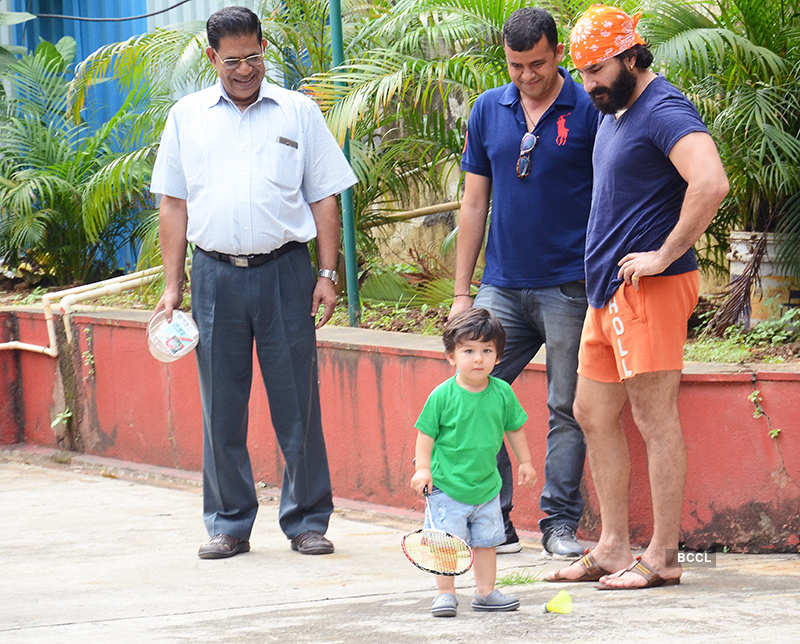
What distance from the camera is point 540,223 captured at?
189 inches

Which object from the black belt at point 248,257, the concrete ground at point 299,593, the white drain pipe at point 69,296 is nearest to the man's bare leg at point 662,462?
the concrete ground at point 299,593

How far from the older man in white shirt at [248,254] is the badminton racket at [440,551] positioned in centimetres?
122

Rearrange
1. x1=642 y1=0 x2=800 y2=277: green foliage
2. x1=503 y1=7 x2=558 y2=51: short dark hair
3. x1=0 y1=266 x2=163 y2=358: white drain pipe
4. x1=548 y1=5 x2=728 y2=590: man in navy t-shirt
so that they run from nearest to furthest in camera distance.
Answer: x1=548 y1=5 x2=728 y2=590: man in navy t-shirt < x1=503 y1=7 x2=558 y2=51: short dark hair < x1=642 y1=0 x2=800 y2=277: green foliage < x1=0 y1=266 x2=163 y2=358: white drain pipe

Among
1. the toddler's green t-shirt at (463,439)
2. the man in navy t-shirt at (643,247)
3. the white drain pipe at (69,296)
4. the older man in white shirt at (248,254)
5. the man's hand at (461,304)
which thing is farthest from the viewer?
the white drain pipe at (69,296)

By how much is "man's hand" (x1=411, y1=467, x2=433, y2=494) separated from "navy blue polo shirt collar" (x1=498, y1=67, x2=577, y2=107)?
1520 millimetres

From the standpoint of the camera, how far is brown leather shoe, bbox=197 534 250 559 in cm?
509

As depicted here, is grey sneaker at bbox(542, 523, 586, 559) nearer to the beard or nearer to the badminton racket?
the badminton racket

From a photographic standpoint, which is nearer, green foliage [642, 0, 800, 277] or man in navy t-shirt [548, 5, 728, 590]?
man in navy t-shirt [548, 5, 728, 590]

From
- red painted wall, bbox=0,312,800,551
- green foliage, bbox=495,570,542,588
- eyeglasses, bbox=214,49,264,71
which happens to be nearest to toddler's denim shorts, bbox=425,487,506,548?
green foliage, bbox=495,570,542,588

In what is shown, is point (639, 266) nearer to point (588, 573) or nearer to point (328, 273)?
point (588, 573)

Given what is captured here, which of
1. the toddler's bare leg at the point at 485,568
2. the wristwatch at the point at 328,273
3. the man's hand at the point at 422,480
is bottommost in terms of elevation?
the toddler's bare leg at the point at 485,568

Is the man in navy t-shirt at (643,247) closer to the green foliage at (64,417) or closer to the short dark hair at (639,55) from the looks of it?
the short dark hair at (639,55)

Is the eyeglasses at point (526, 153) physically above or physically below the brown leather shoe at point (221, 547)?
above

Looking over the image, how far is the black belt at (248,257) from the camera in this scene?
500 cm
